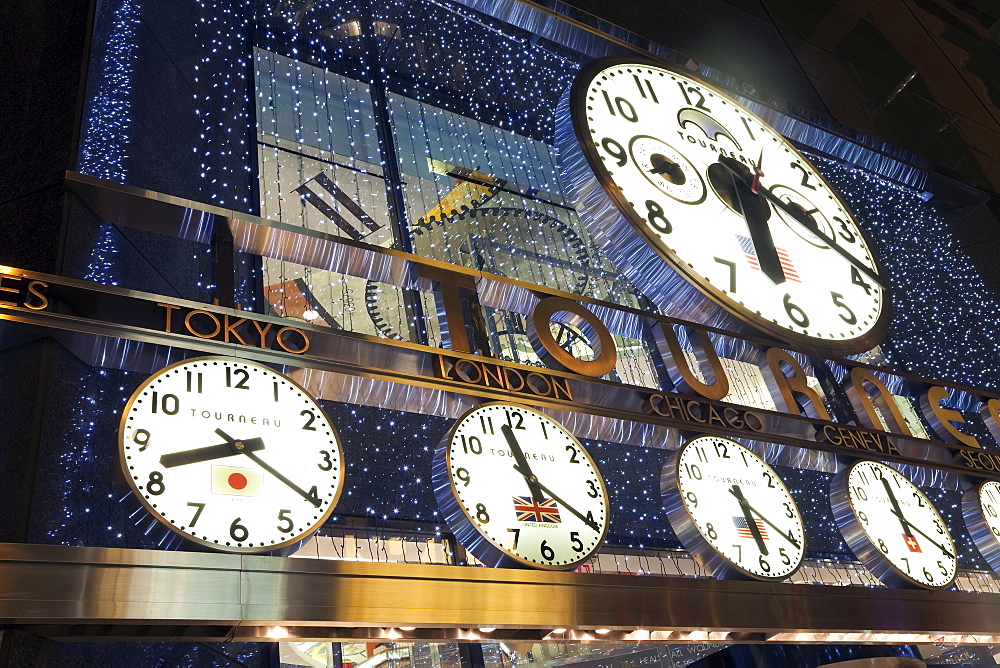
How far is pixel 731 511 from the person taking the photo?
8.44 feet

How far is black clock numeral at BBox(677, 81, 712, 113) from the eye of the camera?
3895 mm

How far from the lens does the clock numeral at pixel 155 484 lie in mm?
1766

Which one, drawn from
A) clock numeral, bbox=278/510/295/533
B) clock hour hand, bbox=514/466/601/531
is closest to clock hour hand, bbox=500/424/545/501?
clock hour hand, bbox=514/466/601/531

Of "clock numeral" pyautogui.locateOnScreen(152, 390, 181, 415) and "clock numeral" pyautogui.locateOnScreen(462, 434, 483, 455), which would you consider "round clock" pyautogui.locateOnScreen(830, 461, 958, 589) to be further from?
"clock numeral" pyautogui.locateOnScreen(152, 390, 181, 415)

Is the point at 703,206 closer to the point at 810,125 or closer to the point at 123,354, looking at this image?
the point at 810,125

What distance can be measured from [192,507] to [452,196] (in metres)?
4.26

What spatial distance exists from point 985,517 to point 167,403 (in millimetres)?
2826

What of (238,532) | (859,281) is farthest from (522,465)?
(859,281)

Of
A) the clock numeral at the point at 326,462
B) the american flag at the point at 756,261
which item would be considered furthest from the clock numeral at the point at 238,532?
the american flag at the point at 756,261

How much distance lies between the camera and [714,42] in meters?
4.95

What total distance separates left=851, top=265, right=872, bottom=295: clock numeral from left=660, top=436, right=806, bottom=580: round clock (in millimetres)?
1201

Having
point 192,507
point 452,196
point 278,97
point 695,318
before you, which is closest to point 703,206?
point 695,318

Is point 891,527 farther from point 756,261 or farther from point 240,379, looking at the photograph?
point 240,379

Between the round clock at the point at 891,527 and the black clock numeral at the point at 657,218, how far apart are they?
103 centimetres
